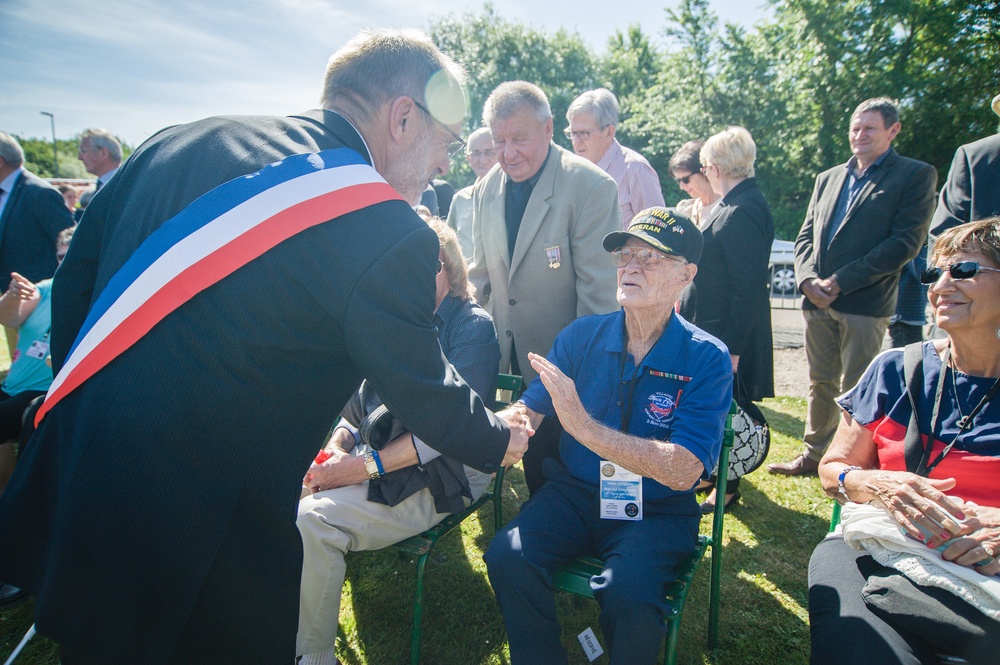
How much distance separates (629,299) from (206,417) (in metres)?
1.88

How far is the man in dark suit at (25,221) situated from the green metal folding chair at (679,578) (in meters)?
5.53

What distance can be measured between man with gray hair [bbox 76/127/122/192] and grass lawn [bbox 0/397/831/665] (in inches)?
214

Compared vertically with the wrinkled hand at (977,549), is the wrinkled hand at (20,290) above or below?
above

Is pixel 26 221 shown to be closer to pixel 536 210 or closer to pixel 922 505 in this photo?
pixel 536 210

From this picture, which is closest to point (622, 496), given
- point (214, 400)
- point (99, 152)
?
point (214, 400)

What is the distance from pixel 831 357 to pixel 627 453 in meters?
3.17

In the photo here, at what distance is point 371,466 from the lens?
8.66ft

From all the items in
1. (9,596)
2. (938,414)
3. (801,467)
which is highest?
(938,414)

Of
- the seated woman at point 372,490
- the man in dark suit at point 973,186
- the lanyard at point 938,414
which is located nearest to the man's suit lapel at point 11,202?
the seated woman at point 372,490

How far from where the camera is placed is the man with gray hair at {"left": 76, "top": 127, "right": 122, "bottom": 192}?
6.63 metres

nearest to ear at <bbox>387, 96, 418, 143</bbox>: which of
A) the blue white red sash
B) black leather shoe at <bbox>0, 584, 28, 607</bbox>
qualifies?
the blue white red sash

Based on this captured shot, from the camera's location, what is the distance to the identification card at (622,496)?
7.83 ft

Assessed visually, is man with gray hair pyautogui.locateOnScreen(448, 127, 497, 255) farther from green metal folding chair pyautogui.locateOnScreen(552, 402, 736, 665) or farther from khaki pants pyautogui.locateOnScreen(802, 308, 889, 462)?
khaki pants pyautogui.locateOnScreen(802, 308, 889, 462)

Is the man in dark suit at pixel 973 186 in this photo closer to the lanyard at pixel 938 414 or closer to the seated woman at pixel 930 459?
the seated woman at pixel 930 459
